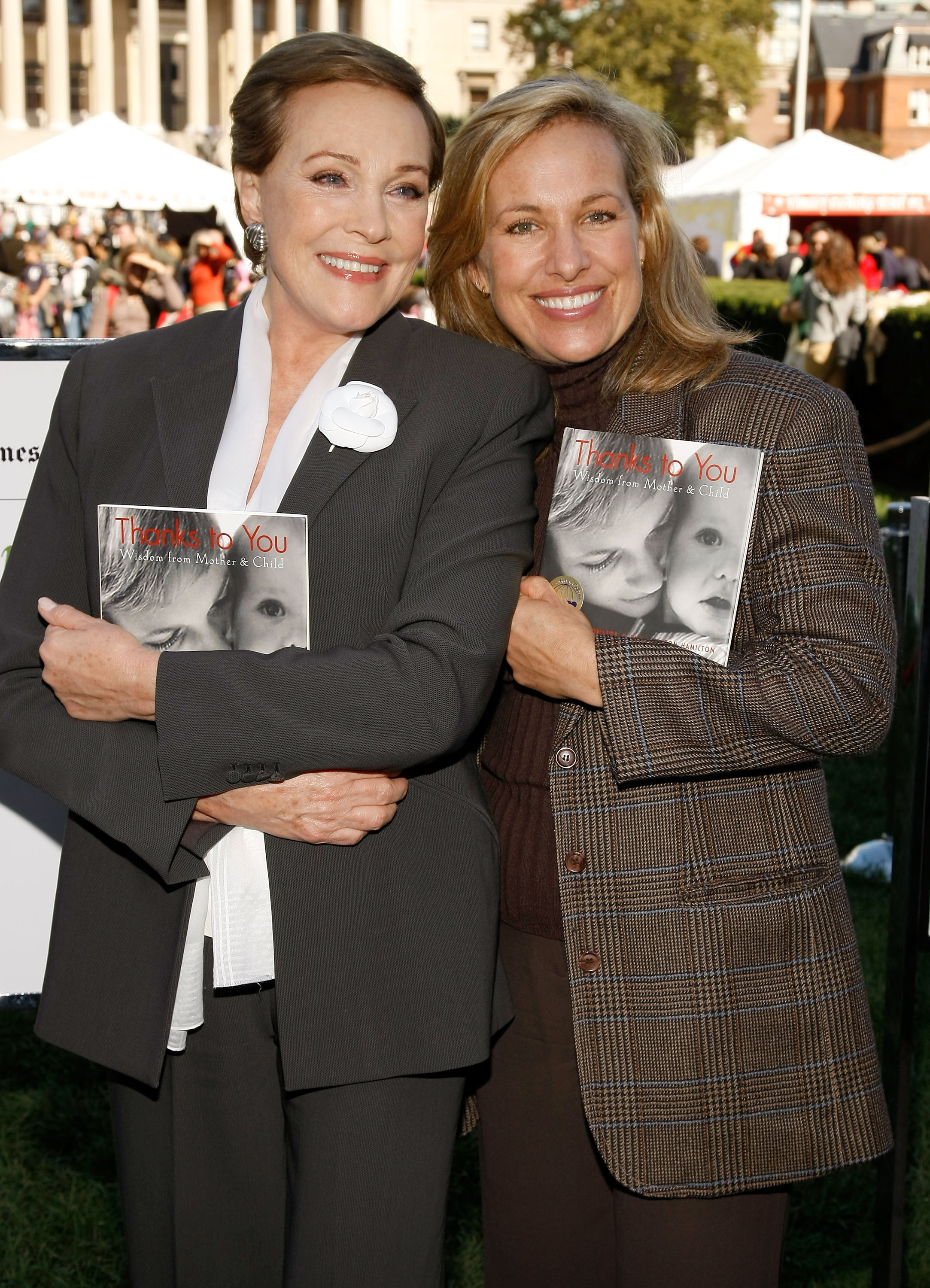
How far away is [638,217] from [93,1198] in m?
2.86

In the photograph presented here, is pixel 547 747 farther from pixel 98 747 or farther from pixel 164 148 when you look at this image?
pixel 164 148

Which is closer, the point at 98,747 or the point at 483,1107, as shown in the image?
the point at 98,747

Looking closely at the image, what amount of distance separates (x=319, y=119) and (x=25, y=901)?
5.70ft

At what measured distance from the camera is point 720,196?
22547mm

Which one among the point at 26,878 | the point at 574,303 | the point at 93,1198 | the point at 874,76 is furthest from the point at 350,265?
the point at 874,76

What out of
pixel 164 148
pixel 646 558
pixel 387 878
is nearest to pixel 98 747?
pixel 387 878

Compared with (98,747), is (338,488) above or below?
above

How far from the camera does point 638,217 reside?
7.82 feet

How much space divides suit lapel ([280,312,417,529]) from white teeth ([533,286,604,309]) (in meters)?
0.29

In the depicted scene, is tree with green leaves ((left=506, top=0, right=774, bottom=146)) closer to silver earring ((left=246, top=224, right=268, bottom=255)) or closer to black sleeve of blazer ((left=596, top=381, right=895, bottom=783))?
silver earring ((left=246, top=224, right=268, bottom=255))

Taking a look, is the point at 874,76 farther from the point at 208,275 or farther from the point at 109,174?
the point at 208,275

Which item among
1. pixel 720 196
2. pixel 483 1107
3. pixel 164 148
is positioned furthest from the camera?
pixel 720 196

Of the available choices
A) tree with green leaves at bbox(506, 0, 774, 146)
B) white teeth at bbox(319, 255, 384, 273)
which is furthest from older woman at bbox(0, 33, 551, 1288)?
tree with green leaves at bbox(506, 0, 774, 146)

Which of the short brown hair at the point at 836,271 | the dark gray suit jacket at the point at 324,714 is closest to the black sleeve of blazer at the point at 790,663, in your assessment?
the dark gray suit jacket at the point at 324,714
